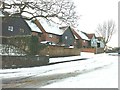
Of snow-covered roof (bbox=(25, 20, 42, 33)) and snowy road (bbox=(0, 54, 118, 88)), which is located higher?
snow-covered roof (bbox=(25, 20, 42, 33))

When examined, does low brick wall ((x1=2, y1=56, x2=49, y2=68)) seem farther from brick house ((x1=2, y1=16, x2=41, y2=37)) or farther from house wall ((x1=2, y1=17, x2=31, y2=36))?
brick house ((x1=2, y1=16, x2=41, y2=37))

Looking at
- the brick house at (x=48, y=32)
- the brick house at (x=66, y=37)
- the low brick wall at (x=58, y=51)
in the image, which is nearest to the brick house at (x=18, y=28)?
the brick house at (x=48, y=32)

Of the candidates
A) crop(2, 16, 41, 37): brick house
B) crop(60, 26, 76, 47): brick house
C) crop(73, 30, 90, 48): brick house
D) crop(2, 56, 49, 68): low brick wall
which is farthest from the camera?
crop(73, 30, 90, 48): brick house

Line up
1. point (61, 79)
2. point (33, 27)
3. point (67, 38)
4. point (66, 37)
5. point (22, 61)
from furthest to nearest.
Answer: point (67, 38)
point (66, 37)
point (33, 27)
point (22, 61)
point (61, 79)

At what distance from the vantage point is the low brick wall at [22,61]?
23891 mm

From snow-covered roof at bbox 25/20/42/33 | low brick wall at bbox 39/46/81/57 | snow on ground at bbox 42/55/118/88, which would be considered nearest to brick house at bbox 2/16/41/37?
snow-covered roof at bbox 25/20/42/33

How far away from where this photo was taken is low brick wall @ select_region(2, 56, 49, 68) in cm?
2389

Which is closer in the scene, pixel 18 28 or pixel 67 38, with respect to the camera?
pixel 18 28

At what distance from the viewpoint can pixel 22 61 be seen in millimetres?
25406

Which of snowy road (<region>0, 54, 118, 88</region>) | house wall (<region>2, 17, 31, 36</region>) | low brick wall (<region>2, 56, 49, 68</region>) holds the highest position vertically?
house wall (<region>2, 17, 31, 36</region>)

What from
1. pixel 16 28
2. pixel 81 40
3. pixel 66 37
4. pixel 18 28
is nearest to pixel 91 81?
pixel 16 28

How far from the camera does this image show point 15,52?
26.3 meters

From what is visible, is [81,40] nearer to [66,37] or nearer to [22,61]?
[66,37]

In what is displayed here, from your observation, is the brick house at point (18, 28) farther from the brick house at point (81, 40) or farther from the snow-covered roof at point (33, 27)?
the brick house at point (81, 40)
